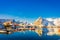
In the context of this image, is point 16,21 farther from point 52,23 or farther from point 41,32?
point 52,23

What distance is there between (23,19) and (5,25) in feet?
2.68

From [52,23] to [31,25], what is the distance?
1109mm

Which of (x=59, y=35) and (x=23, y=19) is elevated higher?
(x=23, y=19)

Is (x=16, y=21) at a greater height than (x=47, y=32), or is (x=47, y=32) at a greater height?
(x=16, y=21)

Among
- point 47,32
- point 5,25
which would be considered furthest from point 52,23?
point 5,25

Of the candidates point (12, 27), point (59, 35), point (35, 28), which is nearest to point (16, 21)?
point (12, 27)

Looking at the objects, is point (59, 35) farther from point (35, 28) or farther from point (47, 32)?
point (35, 28)

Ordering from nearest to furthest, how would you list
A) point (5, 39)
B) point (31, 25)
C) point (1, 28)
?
point (5, 39)
point (1, 28)
point (31, 25)

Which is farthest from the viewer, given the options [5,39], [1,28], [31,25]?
[31,25]

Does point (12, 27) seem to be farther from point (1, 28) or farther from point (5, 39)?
point (5, 39)

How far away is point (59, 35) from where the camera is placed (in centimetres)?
692

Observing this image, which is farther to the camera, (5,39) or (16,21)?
(16,21)

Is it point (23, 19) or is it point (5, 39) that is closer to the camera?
point (5, 39)

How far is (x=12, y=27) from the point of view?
7004 mm
